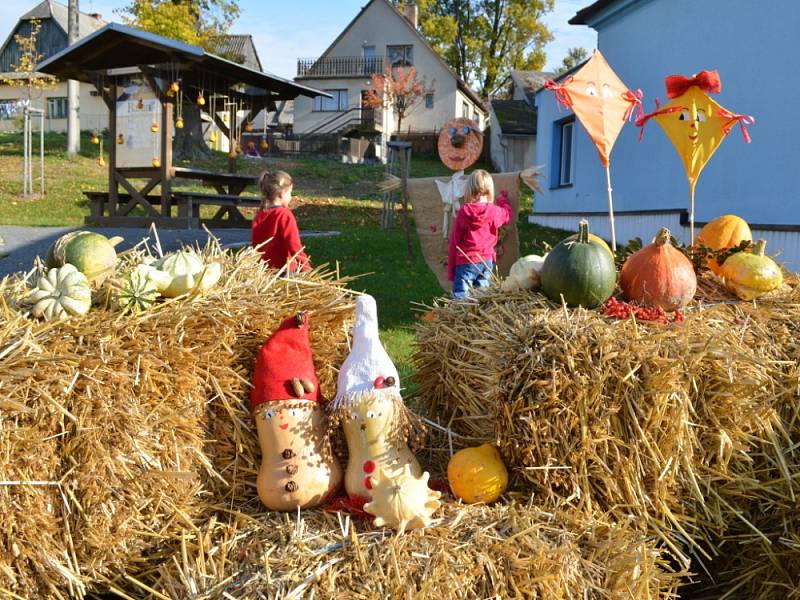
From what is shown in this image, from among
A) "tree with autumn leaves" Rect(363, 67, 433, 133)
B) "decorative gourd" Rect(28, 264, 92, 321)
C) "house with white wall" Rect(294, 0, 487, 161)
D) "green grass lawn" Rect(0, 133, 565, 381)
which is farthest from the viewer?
"house with white wall" Rect(294, 0, 487, 161)

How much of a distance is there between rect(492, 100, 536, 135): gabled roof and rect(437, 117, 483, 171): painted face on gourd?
25.8 metres

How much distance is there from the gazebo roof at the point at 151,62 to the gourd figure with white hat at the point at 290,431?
12153 mm

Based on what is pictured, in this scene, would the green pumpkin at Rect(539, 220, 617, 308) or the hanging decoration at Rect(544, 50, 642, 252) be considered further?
the hanging decoration at Rect(544, 50, 642, 252)

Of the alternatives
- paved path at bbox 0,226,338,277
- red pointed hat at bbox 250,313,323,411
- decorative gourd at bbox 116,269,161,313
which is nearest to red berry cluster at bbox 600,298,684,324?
red pointed hat at bbox 250,313,323,411

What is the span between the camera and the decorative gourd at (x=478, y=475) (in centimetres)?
271

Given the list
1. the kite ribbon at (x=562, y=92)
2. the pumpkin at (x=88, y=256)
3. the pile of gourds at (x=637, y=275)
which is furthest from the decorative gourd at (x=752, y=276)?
the pumpkin at (x=88, y=256)

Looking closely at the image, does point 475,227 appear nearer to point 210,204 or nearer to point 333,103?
point 210,204

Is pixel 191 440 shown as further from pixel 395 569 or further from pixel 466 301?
pixel 466 301

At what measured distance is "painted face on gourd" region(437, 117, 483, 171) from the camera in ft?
26.5

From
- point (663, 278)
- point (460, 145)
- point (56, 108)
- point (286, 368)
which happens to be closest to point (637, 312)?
point (663, 278)

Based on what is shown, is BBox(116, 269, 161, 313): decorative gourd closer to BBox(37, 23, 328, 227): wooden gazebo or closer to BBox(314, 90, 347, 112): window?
BBox(37, 23, 328, 227): wooden gazebo

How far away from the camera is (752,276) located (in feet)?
11.0

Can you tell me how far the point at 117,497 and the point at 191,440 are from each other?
0.33m

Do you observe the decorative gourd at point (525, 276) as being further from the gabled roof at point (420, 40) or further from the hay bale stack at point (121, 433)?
the gabled roof at point (420, 40)
